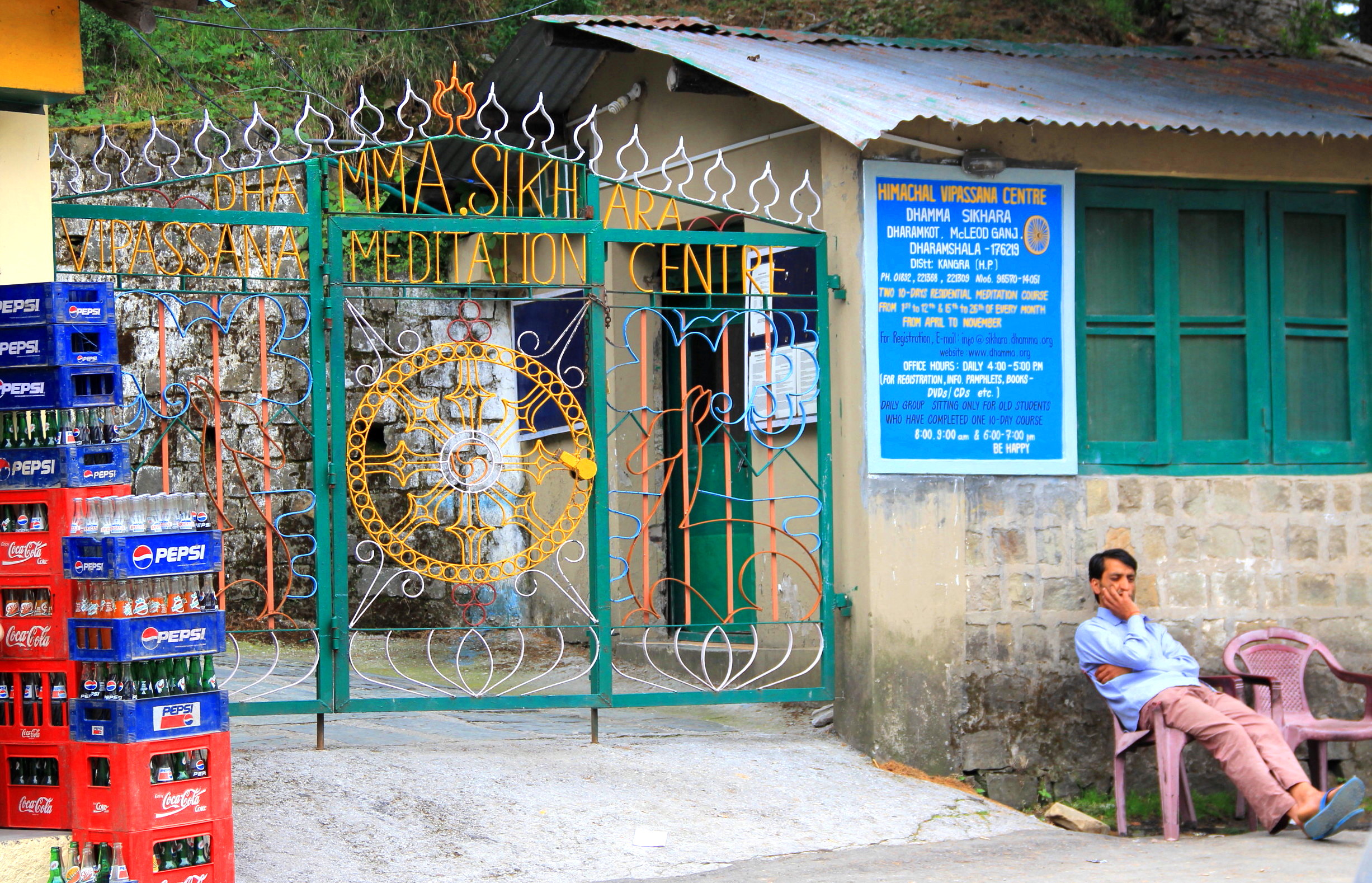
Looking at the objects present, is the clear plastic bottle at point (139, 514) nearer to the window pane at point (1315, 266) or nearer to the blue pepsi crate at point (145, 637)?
the blue pepsi crate at point (145, 637)

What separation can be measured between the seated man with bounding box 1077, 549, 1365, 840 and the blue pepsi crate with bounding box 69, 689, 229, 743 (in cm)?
381

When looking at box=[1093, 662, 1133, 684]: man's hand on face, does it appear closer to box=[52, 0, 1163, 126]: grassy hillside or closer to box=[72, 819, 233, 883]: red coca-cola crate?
box=[72, 819, 233, 883]: red coca-cola crate

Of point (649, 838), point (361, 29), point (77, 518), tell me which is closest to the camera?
point (77, 518)

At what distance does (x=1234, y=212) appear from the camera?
6.87 metres

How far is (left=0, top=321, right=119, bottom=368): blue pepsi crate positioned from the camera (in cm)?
424

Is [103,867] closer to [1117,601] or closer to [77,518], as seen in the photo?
[77,518]

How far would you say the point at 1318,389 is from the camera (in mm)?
6980

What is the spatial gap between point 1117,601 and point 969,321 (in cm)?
145

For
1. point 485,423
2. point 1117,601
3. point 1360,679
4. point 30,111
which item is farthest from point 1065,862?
point 485,423

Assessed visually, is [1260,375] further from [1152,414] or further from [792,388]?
[792,388]

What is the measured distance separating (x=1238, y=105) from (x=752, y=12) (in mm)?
8688

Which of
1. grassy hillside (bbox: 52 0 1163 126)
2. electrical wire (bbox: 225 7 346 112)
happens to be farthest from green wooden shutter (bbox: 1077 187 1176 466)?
electrical wire (bbox: 225 7 346 112)

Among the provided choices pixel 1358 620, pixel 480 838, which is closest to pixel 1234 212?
pixel 1358 620

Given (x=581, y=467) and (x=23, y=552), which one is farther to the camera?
(x=581, y=467)
